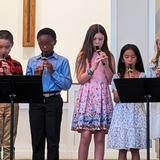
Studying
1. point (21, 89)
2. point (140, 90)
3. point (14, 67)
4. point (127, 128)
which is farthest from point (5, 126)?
point (140, 90)

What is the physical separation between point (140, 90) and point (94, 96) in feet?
1.82

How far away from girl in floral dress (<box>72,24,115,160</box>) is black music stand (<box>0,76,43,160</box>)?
1.79ft

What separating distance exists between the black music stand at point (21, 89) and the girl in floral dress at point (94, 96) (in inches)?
21.5

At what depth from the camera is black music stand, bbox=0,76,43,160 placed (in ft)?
11.9

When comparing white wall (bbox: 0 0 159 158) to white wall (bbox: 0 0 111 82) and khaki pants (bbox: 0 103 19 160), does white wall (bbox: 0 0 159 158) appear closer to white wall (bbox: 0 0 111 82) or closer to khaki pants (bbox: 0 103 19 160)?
white wall (bbox: 0 0 111 82)

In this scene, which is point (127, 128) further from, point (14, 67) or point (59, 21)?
point (59, 21)

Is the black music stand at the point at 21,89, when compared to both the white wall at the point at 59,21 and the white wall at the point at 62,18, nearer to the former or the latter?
the white wall at the point at 59,21

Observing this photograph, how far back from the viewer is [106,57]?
13.4 feet

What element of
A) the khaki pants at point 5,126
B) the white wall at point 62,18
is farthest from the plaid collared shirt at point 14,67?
the white wall at point 62,18

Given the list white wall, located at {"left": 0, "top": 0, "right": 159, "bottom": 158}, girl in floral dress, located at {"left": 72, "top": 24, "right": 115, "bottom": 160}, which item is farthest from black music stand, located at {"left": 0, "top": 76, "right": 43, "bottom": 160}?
white wall, located at {"left": 0, "top": 0, "right": 159, "bottom": 158}

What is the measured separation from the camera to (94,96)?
412 centimetres

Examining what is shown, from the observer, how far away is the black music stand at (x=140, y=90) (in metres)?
3.65

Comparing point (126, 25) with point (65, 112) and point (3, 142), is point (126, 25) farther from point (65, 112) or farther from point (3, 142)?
point (3, 142)

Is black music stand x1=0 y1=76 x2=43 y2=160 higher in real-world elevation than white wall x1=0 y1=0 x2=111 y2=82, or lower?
lower
